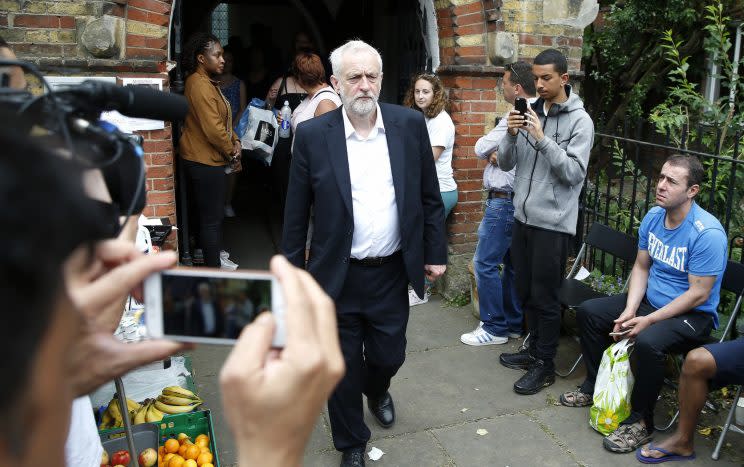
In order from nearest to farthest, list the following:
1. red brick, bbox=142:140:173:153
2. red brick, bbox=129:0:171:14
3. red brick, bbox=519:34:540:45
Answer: red brick, bbox=129:0:171:14
red brick, bbox=142:140:173:153
red brick, bbox=519:34:540:45

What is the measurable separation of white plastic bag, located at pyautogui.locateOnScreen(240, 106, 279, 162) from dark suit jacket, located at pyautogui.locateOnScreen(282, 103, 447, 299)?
10.2ft

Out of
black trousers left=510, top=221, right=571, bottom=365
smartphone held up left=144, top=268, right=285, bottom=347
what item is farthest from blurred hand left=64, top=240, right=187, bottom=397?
black trousers left=510, top=221, right=571, bottom=365

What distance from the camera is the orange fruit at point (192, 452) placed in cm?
320

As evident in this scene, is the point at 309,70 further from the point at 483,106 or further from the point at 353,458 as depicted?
the point at 353,458

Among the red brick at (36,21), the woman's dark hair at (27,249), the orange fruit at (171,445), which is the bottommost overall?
the orange fruit at (171,445)

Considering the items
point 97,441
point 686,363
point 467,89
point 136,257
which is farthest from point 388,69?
point 136,257

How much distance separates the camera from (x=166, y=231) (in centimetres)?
414

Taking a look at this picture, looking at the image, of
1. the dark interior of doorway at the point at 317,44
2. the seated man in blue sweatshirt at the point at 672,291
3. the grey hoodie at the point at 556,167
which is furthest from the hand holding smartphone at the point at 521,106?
the dark interior of doorway at the point at 317,44

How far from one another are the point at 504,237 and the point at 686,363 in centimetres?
171

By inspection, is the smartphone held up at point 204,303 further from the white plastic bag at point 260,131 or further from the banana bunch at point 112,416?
the white plastic bag at point 260,131

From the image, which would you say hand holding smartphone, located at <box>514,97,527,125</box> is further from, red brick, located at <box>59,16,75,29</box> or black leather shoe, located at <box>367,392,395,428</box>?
red brick, located at <box>59,16,75,29</box>

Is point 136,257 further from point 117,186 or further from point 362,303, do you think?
point 362,303

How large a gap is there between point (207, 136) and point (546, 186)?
2.89m

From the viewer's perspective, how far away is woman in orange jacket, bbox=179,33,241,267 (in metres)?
5.61
